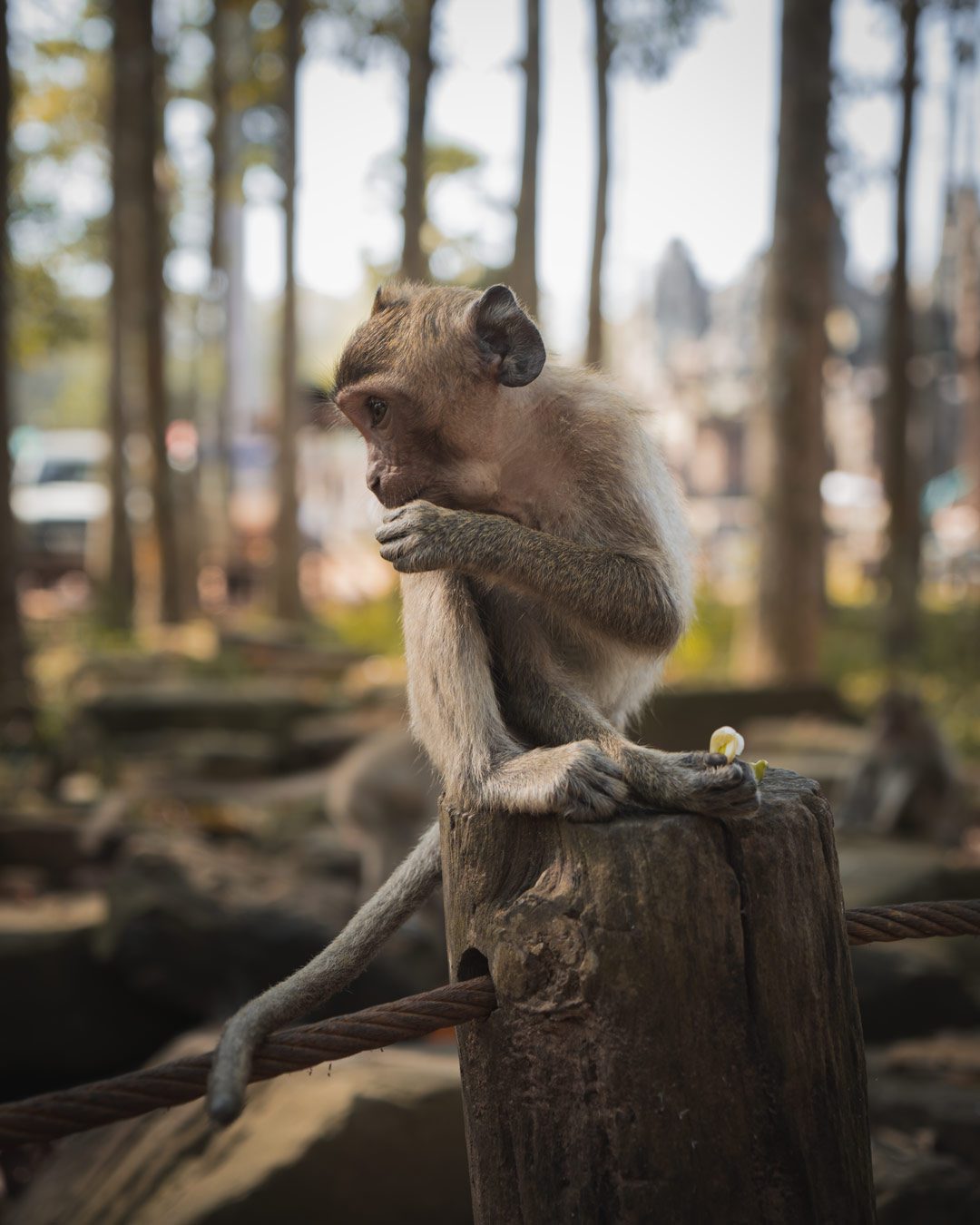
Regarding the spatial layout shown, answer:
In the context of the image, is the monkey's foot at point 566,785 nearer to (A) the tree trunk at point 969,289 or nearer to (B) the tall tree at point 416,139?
(B) the tall tree at point 416,139

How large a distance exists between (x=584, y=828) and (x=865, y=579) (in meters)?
21.1

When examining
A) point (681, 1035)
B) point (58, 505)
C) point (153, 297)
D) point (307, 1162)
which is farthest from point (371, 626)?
point (681, 1035)

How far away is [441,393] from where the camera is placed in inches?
110

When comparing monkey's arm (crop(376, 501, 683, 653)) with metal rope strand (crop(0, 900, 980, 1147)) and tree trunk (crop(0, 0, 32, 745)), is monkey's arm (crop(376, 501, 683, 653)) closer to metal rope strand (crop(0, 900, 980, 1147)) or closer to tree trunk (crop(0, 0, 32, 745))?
metal rope strand (crop(0, 900, 980, 1147))

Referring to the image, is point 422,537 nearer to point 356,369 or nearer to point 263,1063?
point 356,369

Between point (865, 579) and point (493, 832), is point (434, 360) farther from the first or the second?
point (865, 579)

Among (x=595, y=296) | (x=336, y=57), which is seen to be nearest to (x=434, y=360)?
(x=595, y=296)

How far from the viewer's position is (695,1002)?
198 cm

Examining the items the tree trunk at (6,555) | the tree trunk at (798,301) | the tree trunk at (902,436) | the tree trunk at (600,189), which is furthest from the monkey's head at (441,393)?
the tree trunk at (902,436)

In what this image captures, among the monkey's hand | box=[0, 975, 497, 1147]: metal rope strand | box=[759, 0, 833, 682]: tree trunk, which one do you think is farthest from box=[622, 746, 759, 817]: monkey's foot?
box=[759, 0, 833, 682]: tree trunk

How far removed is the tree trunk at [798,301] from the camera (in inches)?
441

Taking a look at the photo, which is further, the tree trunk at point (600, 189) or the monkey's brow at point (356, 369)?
the tree trunk at point (600, 189)

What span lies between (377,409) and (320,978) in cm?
118

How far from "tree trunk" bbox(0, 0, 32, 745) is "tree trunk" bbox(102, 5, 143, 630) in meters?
5.42
